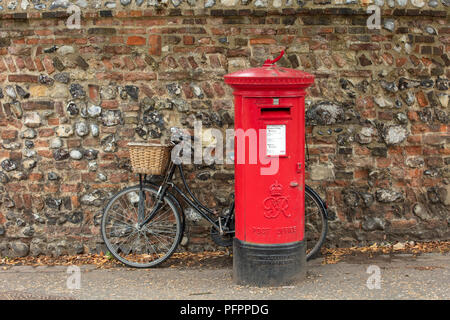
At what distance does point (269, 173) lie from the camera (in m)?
5.93

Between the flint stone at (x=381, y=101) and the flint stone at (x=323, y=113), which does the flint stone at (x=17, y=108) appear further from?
the flint stone at (x=381, y=101)

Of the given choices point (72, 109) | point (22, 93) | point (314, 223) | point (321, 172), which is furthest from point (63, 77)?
point (314, 223)

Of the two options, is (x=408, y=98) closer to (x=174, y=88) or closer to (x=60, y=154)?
(x=174, y=88)

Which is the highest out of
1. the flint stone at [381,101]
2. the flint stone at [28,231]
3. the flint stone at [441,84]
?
the flint stone at [441,84]

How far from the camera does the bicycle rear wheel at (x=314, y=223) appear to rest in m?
6.94

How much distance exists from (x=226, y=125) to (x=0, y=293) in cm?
270

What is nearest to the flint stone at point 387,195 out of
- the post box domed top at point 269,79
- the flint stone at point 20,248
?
the post box domed top at point 269,79

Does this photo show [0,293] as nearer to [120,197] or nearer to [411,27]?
[120,197]

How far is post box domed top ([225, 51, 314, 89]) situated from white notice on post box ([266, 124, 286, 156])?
13.7 inches

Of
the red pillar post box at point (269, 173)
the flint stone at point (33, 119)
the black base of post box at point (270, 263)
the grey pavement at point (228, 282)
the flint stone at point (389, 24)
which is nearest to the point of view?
the red pillar post box at point (269, 173)

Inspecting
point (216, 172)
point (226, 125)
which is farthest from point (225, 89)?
point (216, 172)

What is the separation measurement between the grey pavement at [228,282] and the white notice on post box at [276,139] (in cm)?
119

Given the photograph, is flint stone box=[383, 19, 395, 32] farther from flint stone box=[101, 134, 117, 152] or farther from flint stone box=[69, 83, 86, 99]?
flint stone box=[69, 83, 86, 99]

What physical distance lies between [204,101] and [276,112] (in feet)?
4.77
